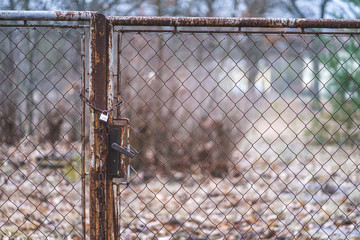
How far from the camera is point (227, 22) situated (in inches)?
78.2

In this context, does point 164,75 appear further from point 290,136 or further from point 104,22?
point 290,136

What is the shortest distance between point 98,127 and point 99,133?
3cm

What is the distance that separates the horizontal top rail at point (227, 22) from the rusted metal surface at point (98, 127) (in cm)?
12

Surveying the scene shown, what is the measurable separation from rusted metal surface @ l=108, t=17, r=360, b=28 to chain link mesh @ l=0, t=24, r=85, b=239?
1.08 ft

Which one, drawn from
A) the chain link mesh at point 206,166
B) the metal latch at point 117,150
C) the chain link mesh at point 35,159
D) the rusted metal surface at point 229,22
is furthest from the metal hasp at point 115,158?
the chain link mesh at point 206,166

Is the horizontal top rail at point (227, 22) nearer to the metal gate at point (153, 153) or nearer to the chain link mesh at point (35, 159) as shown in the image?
the metal gate at point (153, 153)

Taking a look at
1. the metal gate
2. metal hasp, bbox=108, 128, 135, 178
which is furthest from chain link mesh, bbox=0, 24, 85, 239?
metal hasp, bbox=108, 128, 135, 178

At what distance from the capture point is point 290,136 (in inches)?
534

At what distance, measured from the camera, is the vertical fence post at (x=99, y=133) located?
6.25 feet

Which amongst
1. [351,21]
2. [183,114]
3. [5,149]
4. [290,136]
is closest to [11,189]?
[5,149]

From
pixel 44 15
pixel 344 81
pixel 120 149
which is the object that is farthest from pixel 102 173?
pixel 344 81

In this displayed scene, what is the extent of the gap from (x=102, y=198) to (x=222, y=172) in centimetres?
500

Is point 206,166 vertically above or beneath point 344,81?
beneath

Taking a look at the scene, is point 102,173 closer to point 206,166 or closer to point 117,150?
point 117,150
